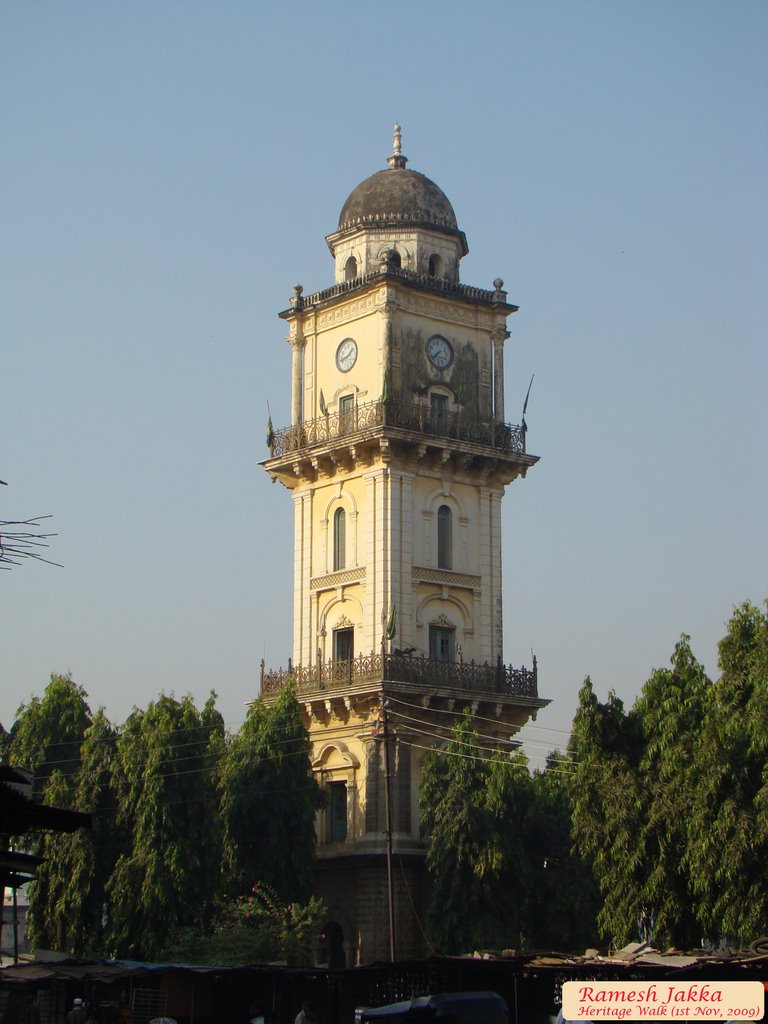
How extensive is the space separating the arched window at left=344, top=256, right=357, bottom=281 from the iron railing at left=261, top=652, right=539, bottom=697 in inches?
481

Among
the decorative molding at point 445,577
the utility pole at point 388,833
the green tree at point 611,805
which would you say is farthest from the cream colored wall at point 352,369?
the green tree at point 611,805

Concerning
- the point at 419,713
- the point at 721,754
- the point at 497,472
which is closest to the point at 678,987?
the point at 721,754

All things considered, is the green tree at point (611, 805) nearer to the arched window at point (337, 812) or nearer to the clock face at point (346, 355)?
the arched window at point (337, 812)

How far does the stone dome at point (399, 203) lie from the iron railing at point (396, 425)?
625cm

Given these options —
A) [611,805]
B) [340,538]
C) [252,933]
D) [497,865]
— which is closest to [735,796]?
[611,805]

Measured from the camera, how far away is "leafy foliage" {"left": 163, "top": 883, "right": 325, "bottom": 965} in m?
43.2

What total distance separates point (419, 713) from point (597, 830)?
1306 cm

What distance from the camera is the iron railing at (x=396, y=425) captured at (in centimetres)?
5216

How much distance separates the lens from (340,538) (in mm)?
53750

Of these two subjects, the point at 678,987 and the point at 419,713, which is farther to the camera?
the point at 419,713

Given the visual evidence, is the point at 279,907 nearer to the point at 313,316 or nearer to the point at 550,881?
the point at 550,881

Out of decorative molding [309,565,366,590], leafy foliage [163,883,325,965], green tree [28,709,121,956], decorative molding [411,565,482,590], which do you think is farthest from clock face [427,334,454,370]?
leafy foliage [163,883,325,965]

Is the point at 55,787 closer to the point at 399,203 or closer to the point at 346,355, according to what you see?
the point at 346,355

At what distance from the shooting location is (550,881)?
4622 cm
